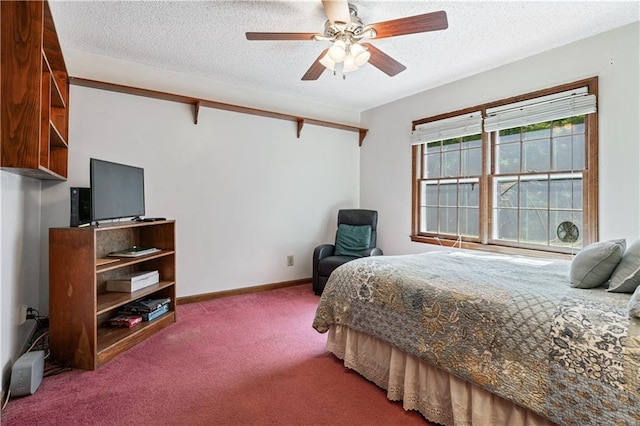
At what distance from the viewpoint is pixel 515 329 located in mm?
1338

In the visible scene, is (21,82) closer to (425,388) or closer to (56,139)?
(56,139)

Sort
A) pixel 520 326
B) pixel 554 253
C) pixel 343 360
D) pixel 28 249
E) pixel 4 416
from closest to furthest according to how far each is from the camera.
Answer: pixel 520 326, pixel 4 416, pixel 343 360, pixel 28 249, pixel 554 253

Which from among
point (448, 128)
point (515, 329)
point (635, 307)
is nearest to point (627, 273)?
point (635, 307)

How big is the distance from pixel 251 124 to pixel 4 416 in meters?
3.23

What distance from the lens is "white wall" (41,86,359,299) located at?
10.1 feet

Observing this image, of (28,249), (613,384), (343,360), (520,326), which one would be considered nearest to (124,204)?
(28,249)

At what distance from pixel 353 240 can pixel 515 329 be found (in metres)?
2.76

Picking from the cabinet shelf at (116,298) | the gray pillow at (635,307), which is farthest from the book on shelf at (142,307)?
the gray pillow at (635,307)

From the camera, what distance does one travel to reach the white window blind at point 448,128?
3.46 m

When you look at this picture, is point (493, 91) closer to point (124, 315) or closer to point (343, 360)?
point (343, 360)

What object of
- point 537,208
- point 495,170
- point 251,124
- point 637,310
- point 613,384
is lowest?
point 613,384

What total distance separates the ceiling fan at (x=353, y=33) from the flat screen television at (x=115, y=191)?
146 centimetres

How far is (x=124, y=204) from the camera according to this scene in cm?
265

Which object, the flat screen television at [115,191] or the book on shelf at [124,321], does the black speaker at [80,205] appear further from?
the book on shelf at [124,321]
